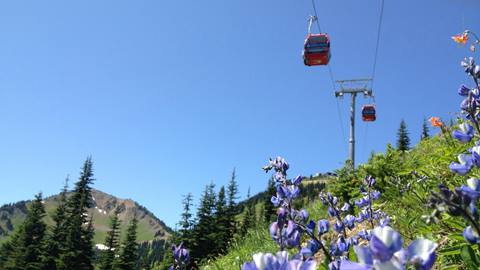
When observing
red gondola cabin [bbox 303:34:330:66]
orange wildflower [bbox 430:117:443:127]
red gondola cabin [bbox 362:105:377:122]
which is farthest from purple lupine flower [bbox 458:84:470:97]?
red gondola cabin [bbox 362:105:377:122]

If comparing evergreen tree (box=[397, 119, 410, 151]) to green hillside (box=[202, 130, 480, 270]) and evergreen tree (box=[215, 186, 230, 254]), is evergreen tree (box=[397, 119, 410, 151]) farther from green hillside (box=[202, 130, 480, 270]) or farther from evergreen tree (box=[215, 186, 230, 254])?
green hillside (box=[202, 130, 480, 270])

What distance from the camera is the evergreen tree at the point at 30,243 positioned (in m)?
44.2

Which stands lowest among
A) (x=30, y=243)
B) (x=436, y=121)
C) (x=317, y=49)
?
(x=436, y=121)

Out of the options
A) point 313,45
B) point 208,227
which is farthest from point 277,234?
point 208,227

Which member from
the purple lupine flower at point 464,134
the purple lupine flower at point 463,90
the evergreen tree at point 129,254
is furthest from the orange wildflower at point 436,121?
the evergreen tree at point 129,254

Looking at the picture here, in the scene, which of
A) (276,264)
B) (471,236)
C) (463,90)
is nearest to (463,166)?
(471,236)

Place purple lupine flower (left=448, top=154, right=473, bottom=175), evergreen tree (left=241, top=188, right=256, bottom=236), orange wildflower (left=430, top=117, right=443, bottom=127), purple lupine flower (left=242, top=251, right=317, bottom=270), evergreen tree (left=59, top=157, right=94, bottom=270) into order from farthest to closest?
evergreen tree (left=59, top=157, right=94, bottom=270), evergreen tree (left=241, top=188, right=256, bottom=236), orange wildflower (left=430, top=117, right=443, bottom=127), purple lupine flower (left=448, top=154, right=473, bottom=175), purple lupine flower (left=242, top=251, right=317, bottom=270)

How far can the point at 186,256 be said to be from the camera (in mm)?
3490

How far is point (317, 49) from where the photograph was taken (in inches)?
728

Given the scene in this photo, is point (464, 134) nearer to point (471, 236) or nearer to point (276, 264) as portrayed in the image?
point (471, 236)

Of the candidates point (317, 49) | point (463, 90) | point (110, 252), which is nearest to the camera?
point (463, 90)

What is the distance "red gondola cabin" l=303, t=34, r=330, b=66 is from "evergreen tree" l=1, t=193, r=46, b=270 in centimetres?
3535

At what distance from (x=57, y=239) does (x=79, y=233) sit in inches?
103

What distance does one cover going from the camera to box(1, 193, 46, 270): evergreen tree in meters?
44.2
